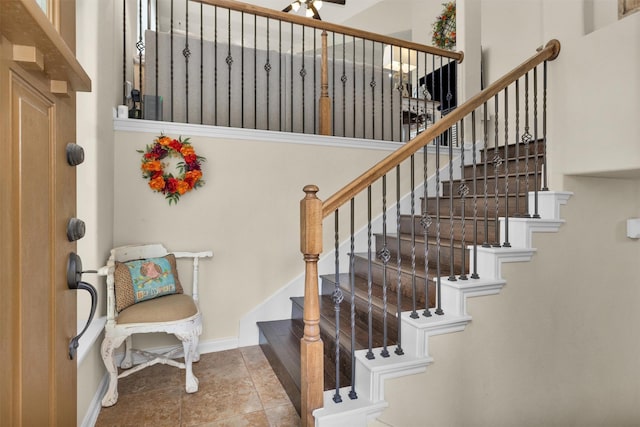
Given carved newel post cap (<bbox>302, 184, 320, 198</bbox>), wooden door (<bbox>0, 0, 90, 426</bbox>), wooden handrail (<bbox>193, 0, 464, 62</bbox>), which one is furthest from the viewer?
wooden handrail (<bbox>193, 0, 464, 62</bbox>)

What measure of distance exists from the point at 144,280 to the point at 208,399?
0.84 m

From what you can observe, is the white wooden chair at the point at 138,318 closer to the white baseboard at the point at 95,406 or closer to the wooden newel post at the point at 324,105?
the white baseboard at the point at 95,406

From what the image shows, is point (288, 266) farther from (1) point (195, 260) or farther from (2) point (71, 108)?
(2) point (71, 108)

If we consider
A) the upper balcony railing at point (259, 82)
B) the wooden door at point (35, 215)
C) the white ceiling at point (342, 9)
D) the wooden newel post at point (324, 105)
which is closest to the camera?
the wooden door at point (35, 215)

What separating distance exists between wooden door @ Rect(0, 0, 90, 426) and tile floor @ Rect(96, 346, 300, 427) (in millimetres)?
1243

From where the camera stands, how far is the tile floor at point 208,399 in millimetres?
1934

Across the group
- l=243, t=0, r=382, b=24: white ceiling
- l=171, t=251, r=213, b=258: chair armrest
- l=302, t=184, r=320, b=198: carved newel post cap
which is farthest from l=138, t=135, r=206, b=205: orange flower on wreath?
l=243, t=0, r=382, b=24: white ceiling

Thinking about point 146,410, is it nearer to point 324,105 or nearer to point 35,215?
point 35,215

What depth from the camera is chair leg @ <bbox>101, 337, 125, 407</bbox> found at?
80.4 inches

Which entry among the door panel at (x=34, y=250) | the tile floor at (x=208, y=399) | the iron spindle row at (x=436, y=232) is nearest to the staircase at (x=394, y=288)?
the iron spindle row at (x=436, y=232)

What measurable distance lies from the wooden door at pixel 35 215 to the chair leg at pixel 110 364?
131cm

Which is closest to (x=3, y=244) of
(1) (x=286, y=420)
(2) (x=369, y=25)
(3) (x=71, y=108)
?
(3) (x=71, y=108)

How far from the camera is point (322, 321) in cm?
246

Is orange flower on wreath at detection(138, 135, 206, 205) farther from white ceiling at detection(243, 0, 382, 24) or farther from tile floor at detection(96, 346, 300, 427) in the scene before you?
white ceiling at detection(243, 0, 382, 24)
